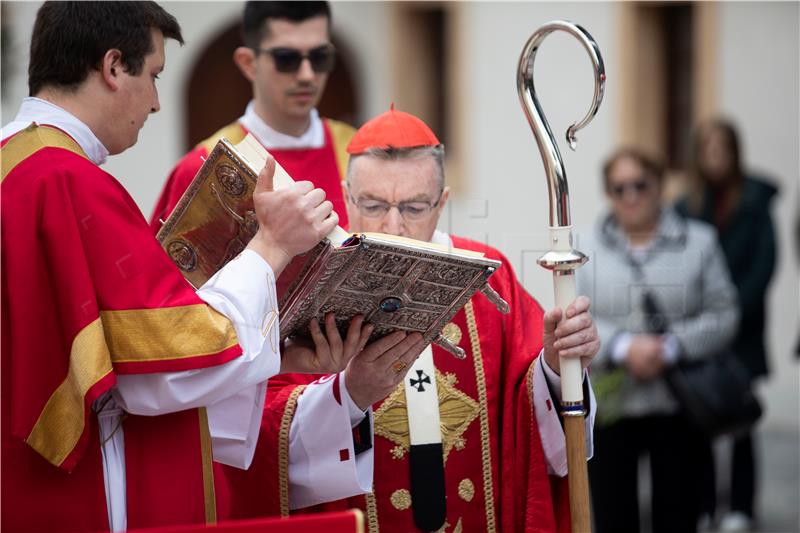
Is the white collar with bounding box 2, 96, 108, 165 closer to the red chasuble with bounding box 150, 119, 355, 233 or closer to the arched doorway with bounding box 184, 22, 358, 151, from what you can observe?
the red chasuble with bounding box 150, 119, 355, 233

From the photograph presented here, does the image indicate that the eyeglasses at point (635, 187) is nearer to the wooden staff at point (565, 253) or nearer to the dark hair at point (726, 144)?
the dark hair at point (726, 144)

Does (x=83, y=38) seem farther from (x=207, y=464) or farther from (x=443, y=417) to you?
(x=443, y=417)

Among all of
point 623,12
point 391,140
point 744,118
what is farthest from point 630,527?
point 623,12

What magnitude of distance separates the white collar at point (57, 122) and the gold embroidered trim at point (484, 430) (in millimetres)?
1178

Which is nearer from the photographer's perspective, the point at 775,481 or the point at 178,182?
the point at 178,182

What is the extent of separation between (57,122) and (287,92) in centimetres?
204

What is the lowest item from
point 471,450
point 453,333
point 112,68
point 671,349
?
point 671,349

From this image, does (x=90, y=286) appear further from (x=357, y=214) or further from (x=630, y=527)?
(x=630, y=527)

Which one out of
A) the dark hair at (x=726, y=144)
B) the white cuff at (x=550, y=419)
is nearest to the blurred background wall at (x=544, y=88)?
the dark hair at (x=726, y=144)

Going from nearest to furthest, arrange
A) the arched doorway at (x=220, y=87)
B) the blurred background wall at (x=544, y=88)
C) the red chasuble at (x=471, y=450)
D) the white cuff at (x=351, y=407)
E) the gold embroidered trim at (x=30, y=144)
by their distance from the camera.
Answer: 1. the gold embroidered trim at (x=30, y=144)
2. the white cuff at (x=351, y=407)
3. the red chasuble at (x=471, y=450)
4. the blurred background wall at (x=544, y=88)
5. the arched doorway at (x=220, y=87)

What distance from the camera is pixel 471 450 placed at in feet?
11.4

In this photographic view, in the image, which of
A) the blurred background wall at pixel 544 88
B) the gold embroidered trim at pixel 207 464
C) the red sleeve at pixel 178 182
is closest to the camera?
the gold embroidered trim at pixel 207 464

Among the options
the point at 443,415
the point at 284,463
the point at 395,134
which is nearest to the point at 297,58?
the point at 395,134

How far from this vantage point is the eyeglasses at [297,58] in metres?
4.75
